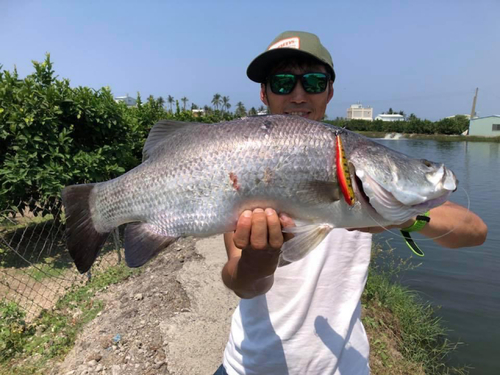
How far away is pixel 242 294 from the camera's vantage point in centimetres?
219

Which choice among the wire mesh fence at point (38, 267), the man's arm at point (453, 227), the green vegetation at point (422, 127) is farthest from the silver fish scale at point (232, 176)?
the green vegetation at point (422, 127)

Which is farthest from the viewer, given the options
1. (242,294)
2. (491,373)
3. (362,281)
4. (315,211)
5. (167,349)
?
(491,373)

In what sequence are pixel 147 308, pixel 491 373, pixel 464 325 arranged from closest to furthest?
pixel 147 308 < pixel 491 373 < pixel 464 325

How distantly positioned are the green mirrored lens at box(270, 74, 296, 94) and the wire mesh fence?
5038 millimetres

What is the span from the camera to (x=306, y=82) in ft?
8.47

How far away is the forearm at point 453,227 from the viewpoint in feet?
7.83

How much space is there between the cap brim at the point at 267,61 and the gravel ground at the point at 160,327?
3388 mm

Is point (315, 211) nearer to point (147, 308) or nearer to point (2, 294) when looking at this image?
point (147, 308)

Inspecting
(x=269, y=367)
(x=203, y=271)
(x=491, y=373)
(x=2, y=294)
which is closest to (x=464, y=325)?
(x=491, y=373)

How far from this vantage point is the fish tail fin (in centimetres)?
234

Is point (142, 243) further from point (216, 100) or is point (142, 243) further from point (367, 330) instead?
point (216, 100)

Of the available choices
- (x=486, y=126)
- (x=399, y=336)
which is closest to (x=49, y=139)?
(x=399, y=336)

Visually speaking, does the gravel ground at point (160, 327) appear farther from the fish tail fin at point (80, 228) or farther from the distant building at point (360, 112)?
the distant building at point (360, 112)

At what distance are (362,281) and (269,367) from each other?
87 centimetres
